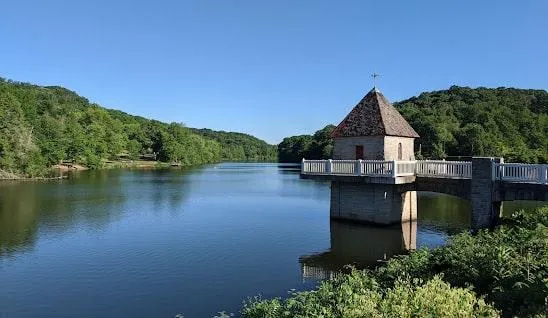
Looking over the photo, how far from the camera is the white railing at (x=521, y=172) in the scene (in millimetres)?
18688

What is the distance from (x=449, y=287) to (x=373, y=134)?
58.1ft

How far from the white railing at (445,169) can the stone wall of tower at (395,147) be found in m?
1.64

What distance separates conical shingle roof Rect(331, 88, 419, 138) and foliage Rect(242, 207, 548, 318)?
383 inches

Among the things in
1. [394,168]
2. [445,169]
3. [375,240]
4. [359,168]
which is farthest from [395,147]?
[375,240]

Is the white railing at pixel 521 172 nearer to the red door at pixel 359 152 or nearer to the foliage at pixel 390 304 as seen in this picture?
the red door at pixel 359 152

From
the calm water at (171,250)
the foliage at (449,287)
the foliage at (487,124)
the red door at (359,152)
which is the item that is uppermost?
the foliage at (487,124)

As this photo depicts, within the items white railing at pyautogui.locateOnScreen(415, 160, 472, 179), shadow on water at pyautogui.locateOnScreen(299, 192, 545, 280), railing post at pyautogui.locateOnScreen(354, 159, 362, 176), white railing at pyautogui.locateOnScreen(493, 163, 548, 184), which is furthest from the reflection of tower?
white railing at pyautogui.locateOnScreen(493, 163, 548, 184)

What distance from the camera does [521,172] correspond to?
63.8 feet

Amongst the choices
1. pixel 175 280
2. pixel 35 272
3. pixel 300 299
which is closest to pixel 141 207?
pixel 35 272

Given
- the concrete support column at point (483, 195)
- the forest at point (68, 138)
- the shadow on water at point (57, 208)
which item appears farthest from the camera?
the forest at point (68, 138)

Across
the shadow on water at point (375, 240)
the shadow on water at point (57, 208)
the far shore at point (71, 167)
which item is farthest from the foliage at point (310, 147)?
the shadow on water at point (375, 240)

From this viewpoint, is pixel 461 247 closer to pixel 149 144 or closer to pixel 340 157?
pixel 340 157

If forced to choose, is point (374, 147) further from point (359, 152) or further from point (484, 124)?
point (484, 124)

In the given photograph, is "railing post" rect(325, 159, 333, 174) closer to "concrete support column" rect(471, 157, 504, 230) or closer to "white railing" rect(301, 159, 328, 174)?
"white railing" rect(301, 159, 328, 174)
